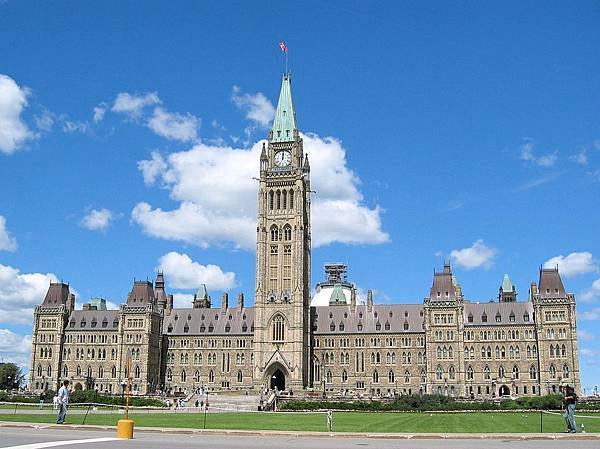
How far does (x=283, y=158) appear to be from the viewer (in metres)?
140

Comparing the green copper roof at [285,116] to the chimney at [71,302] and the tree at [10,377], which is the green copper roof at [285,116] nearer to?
the chimney at [71,302]

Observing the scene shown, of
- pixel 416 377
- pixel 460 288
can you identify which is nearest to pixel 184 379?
pixel 416 377

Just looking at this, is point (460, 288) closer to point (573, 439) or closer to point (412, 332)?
point (412, 332)

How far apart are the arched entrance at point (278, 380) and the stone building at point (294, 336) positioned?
29 cm

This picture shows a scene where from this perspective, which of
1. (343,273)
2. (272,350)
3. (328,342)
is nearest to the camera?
(272,350)

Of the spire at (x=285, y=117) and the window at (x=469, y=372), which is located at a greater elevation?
the spire at (x=285, y=117)

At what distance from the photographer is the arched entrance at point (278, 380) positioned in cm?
13075

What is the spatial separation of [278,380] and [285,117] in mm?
48357

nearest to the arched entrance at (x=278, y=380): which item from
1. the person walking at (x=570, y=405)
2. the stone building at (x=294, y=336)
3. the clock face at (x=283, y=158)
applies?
the stone building at (x=294, y=336)

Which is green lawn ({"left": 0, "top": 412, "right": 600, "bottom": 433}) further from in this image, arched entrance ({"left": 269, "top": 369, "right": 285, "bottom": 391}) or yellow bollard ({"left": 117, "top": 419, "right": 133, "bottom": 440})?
arched entrance ({"left": 269, "top": 369, "right": 285, "bottom": 391})

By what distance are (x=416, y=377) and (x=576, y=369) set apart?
1074 inches

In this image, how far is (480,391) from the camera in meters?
124

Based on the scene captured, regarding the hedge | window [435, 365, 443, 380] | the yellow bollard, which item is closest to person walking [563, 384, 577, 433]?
the yellow bollard

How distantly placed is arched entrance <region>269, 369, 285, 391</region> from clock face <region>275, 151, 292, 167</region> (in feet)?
122
